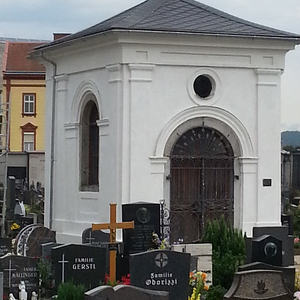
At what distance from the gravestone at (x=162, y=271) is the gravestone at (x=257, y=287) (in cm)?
68

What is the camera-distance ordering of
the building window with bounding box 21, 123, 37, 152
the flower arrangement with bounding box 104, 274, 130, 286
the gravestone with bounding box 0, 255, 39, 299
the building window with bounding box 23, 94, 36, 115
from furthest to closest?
1. the building window with bounding box 21, 123, 37, 152
2. the building window with bounding box 23, 94, 36, 115
3. the gravestone with bounding box 0, 255, 39, 299
4. the flower arrangement with bounding box 104, 274, 130, 286

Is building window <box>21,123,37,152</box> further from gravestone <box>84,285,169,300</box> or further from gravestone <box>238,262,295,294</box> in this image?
gravestone <box>84,285,169,300</box>

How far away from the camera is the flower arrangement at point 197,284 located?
574 inches

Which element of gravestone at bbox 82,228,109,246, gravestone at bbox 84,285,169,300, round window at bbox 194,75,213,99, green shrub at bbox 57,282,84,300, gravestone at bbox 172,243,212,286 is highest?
round window at bbox 194,75,213,99

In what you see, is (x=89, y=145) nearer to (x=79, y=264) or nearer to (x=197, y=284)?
(x=79, y=264)

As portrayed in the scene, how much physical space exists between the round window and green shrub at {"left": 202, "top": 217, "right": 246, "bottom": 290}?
3.64m

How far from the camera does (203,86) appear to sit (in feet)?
69.7

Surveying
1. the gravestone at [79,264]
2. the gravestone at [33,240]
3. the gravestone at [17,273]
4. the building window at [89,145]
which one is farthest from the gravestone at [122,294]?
the building window at [89,145]

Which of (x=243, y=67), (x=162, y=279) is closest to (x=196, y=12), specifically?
(x=243, y=67)

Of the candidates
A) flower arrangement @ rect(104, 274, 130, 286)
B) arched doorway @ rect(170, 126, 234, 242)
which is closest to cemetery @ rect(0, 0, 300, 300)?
arched doorway @ rect(170, 126, 234, 242)

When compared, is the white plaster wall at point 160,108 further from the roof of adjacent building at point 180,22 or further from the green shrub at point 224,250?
the green shrub at point 224,250

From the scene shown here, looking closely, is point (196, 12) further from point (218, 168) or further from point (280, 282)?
point (280, 282)

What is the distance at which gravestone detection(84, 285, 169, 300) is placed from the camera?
40.9ft

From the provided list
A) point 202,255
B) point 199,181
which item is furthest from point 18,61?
point 202,255
